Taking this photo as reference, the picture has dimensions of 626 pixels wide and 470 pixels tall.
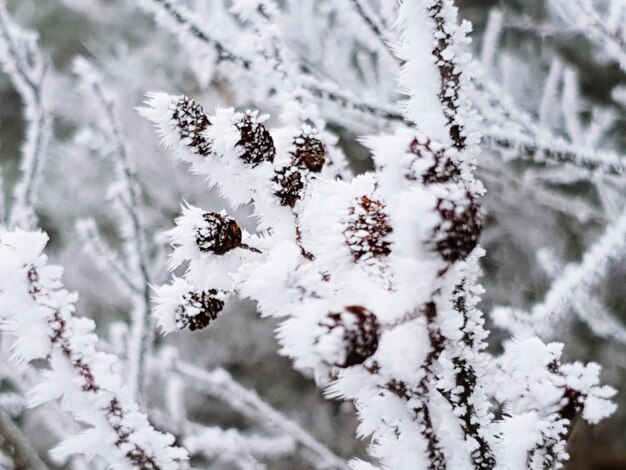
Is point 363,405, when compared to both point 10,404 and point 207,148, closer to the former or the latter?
point 207,148

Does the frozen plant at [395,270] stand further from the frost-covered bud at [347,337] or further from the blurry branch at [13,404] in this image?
the blurry branch at [13,404]

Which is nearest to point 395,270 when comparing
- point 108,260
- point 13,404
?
point 108,260

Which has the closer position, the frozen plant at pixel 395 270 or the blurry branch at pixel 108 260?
the frozen plant at pixel 395 270

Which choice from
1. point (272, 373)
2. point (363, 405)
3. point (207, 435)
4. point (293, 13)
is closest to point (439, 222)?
point (363, 405)

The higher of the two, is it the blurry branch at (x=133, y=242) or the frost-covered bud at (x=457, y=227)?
the frost-covered bud at (x=457, y=227)

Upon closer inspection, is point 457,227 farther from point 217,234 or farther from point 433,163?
point 217,234

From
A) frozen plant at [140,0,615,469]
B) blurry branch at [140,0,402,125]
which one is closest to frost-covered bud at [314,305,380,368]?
frozen plant at [140,0,615,469]

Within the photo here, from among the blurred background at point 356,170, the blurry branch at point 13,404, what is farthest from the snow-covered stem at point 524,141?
the blurry branch at point 13,404
